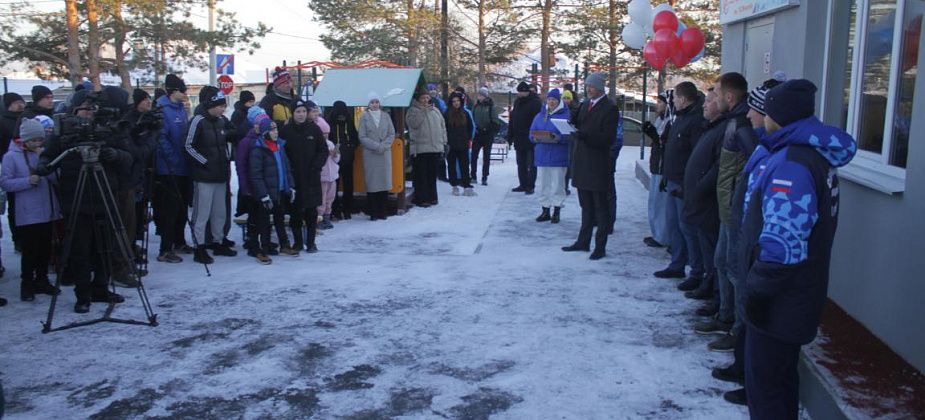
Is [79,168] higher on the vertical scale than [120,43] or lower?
lower

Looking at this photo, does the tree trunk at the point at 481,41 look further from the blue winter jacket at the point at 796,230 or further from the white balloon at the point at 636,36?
the blue winter jacket at the point at 796,230

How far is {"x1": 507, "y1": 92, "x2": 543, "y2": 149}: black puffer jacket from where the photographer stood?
12156 millimetres

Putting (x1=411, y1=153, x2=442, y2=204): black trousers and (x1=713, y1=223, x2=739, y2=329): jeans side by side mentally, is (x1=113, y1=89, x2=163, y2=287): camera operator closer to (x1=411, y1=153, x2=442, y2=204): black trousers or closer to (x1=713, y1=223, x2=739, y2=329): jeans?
(x1=411, y1=153, x2=442, y2=204): black trousers

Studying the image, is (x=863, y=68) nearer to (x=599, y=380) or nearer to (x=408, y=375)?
(x=599, y=380)

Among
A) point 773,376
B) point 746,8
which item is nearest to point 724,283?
point 773,376

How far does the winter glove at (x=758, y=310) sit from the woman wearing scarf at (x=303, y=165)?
18.1ft

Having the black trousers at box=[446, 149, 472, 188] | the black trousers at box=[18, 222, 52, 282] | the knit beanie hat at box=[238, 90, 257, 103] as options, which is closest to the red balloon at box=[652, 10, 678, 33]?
the black trousers at box=[446, 149, 472, 188]

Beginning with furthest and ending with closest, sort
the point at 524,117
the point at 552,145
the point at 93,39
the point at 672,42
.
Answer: the point at 93,39, the point at 524,117, the point at 672,42, the point at 552,145

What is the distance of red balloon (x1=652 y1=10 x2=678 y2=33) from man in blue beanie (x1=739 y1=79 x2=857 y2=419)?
25.6 feet

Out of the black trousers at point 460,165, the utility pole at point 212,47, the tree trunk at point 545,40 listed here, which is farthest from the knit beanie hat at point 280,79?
the tree trunk at point 545,40

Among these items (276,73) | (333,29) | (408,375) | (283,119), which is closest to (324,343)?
(408,375)

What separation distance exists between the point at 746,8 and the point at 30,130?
6.73 metres

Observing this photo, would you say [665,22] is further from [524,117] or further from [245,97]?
[245,97]

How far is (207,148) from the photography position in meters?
7.34
